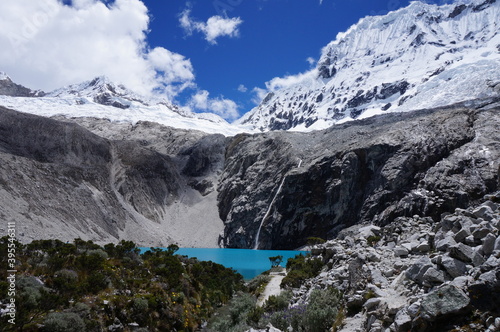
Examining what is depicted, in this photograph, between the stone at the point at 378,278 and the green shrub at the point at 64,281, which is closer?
the stone at the point at 378,278

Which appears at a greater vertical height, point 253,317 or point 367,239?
point 367,239

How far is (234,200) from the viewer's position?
421 feet

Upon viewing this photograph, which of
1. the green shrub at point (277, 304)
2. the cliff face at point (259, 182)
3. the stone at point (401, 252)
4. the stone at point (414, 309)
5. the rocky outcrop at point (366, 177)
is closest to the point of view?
the stone at point (414, 309)

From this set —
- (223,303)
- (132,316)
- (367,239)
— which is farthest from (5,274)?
(367,239)

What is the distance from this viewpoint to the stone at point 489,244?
29.5ft

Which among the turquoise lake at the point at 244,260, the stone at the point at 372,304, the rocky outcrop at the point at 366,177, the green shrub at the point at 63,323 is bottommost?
the stone at the point at 372,304

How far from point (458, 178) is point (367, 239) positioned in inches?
3112

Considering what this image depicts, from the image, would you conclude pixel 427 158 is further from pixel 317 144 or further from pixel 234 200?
pixel 234 200

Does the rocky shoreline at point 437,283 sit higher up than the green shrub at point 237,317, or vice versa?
the green shrub at point 237,317

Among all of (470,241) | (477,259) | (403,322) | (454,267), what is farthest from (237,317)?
(477,259)

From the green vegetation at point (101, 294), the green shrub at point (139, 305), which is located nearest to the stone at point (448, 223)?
the green vegetation at point (101, 294)

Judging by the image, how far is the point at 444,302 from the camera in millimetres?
8008

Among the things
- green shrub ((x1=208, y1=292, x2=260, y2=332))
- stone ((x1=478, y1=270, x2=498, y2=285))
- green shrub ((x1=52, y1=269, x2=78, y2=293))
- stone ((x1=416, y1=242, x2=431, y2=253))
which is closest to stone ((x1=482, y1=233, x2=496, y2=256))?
stone ((x1=478, y1=270, x2=498, y2=285))

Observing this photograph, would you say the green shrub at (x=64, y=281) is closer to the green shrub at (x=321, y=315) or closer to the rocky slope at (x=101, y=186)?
the green shrub at (x=321, y=315)
